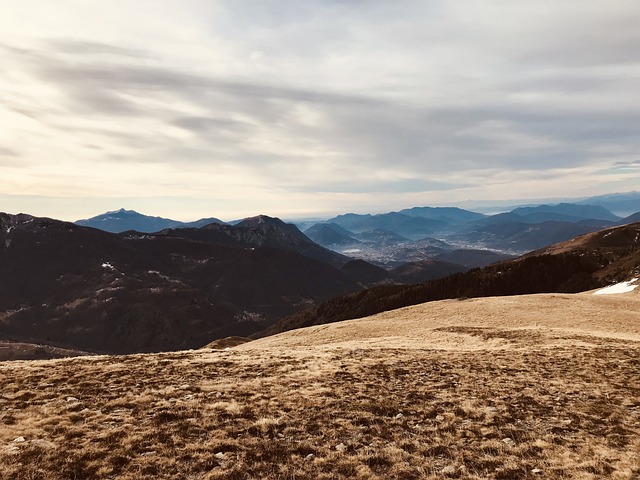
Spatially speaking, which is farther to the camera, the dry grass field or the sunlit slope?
the sunlit slope

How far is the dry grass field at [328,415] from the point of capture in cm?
1273

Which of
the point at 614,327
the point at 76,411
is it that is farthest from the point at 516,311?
the point at 76,411

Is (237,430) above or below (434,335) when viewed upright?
above

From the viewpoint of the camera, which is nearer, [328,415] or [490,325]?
[328,415]

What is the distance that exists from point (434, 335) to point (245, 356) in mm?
24753

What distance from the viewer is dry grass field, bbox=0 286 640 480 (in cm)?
1273

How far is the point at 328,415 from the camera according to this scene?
17.5 metres

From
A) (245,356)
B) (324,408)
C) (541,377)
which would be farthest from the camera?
(245,356)

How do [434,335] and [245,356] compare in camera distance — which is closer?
[245,356]

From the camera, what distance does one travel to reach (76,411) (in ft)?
56.4

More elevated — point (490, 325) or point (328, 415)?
point (328, 415)

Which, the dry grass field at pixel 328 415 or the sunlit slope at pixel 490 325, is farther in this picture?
the sunlit slope at pixel 490 325

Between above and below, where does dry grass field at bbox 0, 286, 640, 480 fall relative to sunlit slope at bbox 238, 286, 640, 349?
above

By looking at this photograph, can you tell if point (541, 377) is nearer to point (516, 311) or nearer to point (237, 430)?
point (237, 430)
